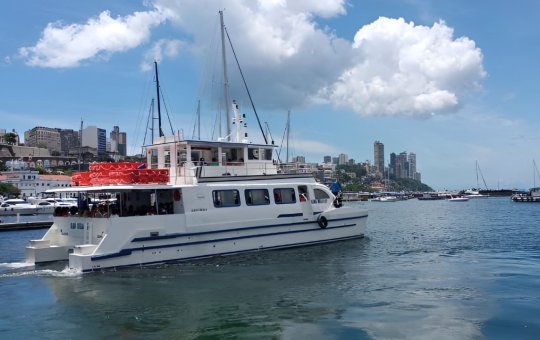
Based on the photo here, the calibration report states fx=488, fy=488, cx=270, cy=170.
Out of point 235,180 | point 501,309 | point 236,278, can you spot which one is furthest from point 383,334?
point 235,180

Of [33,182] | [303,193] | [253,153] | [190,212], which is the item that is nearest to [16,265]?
[190,212]

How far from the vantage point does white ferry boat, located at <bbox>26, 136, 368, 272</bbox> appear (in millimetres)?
19531

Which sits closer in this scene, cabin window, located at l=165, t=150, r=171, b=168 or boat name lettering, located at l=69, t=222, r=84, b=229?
boat name lettering, located at l=69, t=222, r=84, b=229

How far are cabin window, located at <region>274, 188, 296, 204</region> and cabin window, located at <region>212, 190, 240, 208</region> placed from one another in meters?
2.36

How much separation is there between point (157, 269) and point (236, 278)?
371 cm

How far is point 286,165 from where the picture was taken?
1091 inches

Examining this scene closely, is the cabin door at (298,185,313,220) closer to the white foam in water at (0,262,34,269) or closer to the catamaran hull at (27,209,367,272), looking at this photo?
the catamaran hull at (27,209,367,272)

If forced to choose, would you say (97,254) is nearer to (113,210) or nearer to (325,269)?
(113,210)

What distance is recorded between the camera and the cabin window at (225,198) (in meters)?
22.3

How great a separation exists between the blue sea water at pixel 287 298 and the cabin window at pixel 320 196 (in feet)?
13.5

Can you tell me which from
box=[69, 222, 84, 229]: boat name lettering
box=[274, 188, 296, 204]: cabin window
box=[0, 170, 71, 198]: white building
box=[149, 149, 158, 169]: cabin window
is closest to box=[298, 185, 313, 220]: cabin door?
box=[274, 188, 296, 204]: cabin window

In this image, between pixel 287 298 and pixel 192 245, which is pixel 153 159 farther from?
pixel 287 298

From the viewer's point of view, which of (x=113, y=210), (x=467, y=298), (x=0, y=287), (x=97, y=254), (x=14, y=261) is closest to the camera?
(x=467, y=298)

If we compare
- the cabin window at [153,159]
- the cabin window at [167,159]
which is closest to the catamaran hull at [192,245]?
the cabin window at [167,159]
